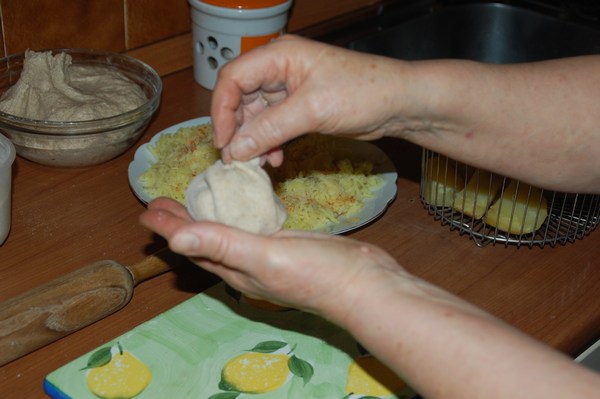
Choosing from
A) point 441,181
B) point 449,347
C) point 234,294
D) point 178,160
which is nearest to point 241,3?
point 178,160

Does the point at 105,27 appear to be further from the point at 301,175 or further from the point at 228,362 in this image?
the point at 228,362

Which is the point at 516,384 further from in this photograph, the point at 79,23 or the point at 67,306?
the point at 79,23

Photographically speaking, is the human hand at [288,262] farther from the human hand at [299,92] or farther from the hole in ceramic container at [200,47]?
the hole in ceramic container at [200,47]

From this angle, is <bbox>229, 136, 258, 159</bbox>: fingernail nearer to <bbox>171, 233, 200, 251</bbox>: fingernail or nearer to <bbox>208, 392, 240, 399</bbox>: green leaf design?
<bbox>171, 233, 200, 251</bbox>: fingernail

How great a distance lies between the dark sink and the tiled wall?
0.31 m

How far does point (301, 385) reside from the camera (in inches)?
38.6

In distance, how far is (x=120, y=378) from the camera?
97cm

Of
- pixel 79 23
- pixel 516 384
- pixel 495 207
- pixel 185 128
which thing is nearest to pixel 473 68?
pixel 495 207

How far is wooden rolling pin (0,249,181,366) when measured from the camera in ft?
3.13

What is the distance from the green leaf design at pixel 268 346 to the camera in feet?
3.38

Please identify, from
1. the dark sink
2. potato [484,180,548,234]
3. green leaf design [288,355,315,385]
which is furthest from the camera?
the dark sink

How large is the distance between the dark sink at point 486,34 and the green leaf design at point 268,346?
1.04m

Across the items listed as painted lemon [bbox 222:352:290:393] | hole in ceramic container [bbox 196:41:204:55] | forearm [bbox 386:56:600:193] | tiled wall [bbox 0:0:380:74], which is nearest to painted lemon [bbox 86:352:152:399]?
painted lemon [bbox 222:352:290:393]

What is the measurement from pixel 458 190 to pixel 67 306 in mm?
655
